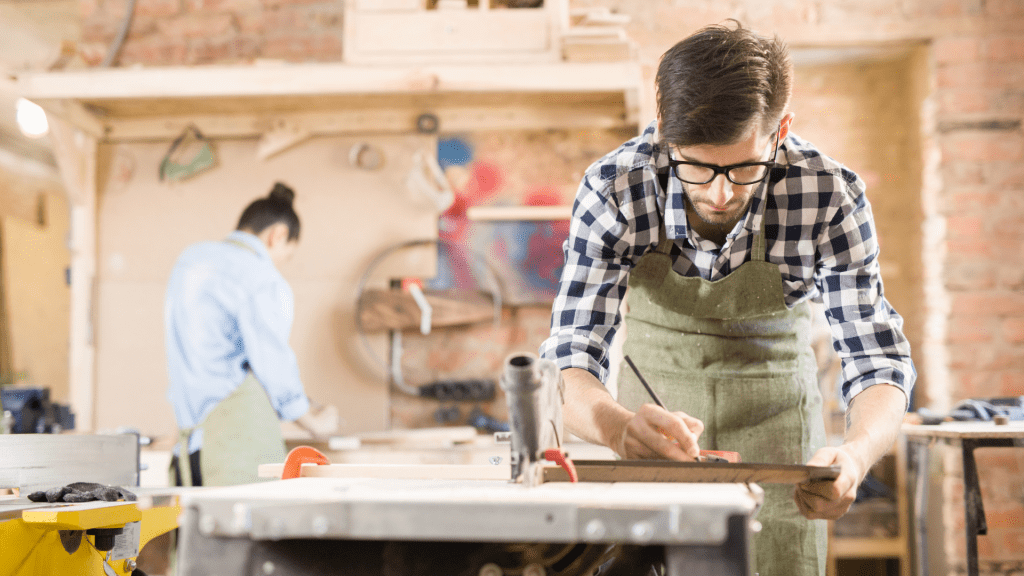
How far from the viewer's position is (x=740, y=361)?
1.46 metres

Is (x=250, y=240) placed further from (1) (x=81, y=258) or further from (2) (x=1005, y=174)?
(2) (x=1005, y=174)

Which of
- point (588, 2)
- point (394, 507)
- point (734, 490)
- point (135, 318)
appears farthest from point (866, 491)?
point (135, 318)

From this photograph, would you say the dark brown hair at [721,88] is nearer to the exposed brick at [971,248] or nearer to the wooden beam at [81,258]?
the exposed brick at [971,248]

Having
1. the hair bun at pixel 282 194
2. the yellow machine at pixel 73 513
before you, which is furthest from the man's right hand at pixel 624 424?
the hair bun at pixel 282 194

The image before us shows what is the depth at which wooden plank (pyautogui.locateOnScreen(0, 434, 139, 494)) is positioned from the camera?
149cm

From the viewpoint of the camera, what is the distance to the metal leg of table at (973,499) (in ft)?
6.85

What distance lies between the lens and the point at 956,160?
307 cm

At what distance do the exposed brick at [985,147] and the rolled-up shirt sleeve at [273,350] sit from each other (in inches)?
110

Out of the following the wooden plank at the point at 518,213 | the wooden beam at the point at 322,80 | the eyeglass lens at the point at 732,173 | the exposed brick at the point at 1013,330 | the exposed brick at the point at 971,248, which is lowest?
the exposed brick at the point at 1013,330

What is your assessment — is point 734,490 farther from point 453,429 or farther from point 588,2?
point 588,2

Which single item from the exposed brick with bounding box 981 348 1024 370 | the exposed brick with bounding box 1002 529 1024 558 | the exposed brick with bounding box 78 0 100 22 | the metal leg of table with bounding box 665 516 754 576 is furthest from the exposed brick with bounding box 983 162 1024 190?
the exposed brick with bounding box 78 0 100 22

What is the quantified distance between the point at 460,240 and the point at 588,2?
1189 millimetres

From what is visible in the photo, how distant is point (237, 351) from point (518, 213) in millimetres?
1240

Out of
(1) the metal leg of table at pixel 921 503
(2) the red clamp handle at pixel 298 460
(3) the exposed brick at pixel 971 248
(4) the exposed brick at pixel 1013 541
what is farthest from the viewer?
(3) the exposed brick at pixel 971 248
